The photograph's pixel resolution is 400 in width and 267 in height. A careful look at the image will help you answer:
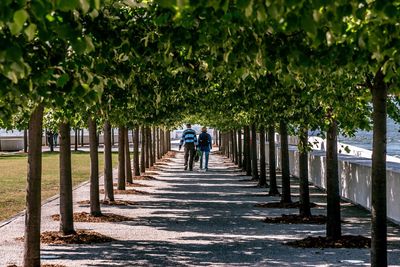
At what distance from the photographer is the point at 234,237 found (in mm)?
13086

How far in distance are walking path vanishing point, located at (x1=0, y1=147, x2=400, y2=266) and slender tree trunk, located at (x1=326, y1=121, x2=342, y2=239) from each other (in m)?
0.86

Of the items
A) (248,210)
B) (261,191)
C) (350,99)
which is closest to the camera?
(350,99)

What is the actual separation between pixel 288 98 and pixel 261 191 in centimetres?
1253

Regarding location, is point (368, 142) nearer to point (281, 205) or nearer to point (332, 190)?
point (281, 205)

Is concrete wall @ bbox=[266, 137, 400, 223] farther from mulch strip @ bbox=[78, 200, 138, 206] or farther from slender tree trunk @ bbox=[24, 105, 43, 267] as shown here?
slender tree trunk @ bbox=[24, 105, 43, 267]

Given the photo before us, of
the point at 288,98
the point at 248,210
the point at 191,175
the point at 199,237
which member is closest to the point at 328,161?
the point at 288,98

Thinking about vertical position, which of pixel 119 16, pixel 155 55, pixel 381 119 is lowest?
pixel 381 119

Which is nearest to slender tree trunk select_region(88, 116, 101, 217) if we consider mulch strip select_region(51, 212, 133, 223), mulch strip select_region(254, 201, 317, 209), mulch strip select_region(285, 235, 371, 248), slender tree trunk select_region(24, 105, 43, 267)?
mulch strip select_region(51, 212, 133, 223)

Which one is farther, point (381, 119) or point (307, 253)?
point (307, 253)

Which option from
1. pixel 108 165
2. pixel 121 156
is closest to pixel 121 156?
pixel 121 156

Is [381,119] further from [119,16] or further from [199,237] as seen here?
[199,237]

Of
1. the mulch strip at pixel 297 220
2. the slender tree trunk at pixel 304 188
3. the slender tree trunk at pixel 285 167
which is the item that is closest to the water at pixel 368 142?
the slender tree trunk at pixel 285 167

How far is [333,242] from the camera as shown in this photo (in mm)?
12102

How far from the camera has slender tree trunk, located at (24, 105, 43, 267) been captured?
31.5 feet
